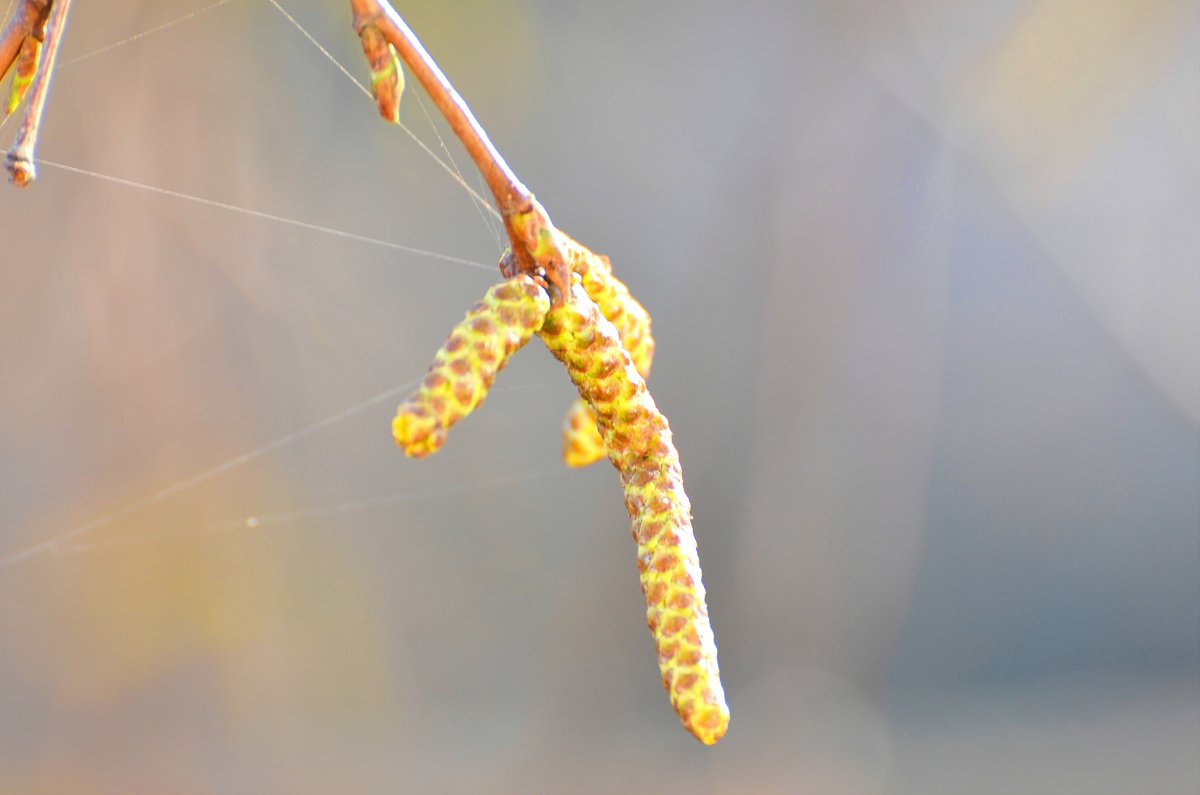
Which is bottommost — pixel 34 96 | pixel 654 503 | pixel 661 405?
pixel 661 405

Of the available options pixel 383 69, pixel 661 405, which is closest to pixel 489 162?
pixel 383 69

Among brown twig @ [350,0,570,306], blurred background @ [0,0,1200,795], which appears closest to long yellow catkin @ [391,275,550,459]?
brown twig @ [350,0,570,306]

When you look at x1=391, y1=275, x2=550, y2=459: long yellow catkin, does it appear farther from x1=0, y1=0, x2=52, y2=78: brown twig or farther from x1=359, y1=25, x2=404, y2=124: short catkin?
x1=0, y1=0, x2=52, y2=78: brown twig

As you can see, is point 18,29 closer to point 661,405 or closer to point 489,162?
point 489,162

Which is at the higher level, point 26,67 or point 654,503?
point 26,67

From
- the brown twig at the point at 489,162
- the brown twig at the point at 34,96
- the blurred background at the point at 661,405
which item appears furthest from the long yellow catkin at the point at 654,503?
the blurred background at the point at 661,405

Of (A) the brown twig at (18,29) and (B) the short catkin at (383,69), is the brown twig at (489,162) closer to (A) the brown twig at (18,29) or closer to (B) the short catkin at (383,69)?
(B) the short catkin at (383,69)
